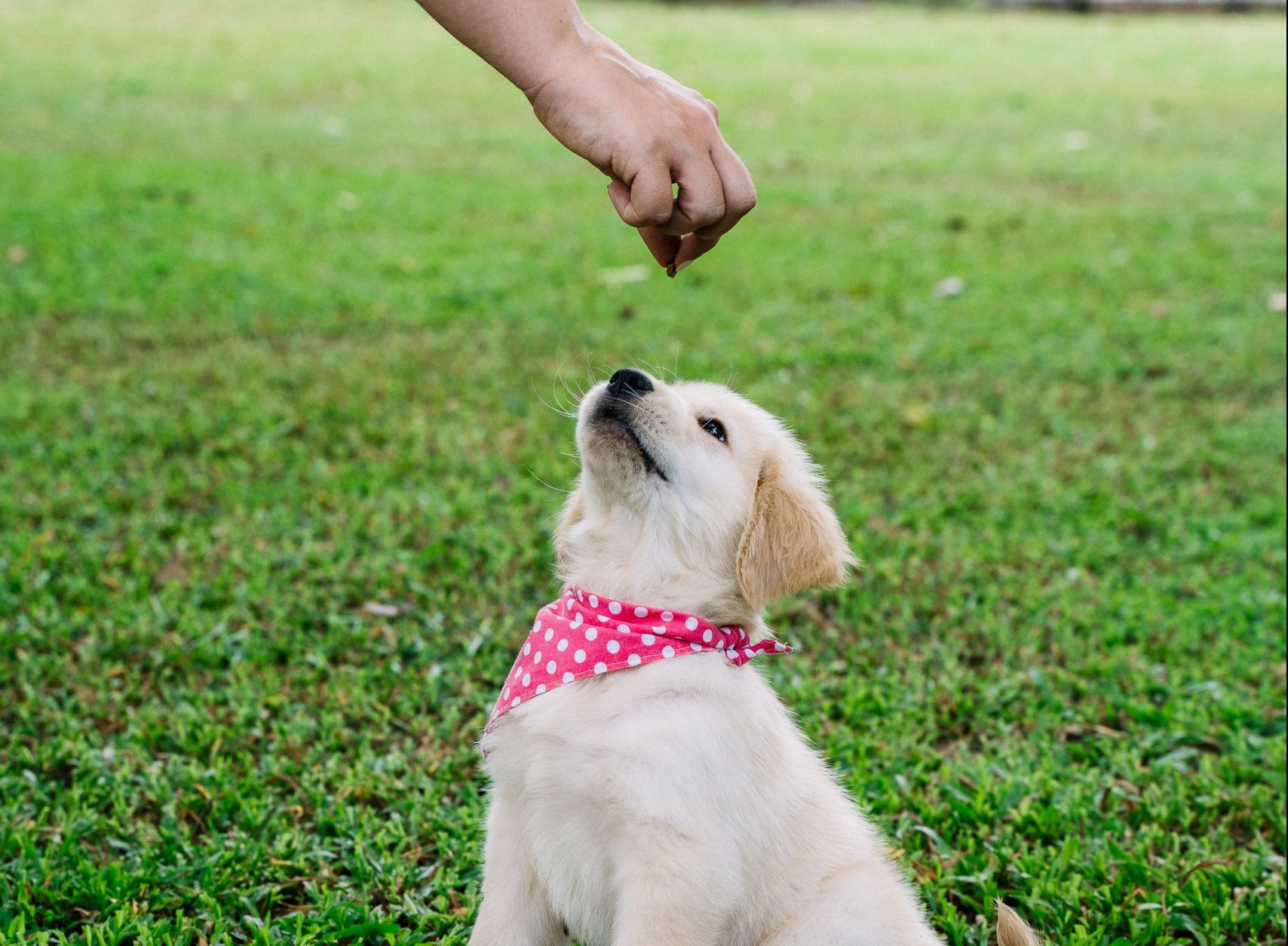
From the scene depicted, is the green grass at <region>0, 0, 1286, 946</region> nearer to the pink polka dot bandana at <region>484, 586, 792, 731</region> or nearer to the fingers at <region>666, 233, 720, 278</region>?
the pink polka dot bandana at <region>484, 586, 792, 731</region>

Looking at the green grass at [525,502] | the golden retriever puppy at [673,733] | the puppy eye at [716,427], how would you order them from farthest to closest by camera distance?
the green grass at [525,502], the puppy eye at [716,427], the golden retriever puppy at [673,733]

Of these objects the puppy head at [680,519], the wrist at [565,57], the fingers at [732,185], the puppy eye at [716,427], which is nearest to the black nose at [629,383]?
the puppy head at [680,519]

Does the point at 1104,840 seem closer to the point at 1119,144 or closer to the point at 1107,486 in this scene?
the point at 1107,486

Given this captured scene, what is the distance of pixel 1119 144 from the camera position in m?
11.5

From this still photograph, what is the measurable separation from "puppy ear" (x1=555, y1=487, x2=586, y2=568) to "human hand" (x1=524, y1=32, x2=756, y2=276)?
843mm

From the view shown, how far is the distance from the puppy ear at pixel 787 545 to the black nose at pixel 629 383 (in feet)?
1.08

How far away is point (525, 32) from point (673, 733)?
1.26 meters

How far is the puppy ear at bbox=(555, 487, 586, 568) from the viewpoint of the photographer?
2.72 meters

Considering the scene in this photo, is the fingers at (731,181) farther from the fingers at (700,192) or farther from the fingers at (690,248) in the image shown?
the fingers at (690,248)

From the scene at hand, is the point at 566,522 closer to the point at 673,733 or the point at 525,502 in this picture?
the point at 673,733

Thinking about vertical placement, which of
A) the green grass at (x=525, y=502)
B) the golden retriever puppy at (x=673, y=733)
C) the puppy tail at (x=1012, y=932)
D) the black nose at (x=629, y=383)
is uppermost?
the black nose at (x=629, y=383)

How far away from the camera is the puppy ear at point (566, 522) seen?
8.94 feet

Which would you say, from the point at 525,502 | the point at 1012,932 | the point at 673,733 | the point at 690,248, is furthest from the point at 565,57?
the point at 525,502

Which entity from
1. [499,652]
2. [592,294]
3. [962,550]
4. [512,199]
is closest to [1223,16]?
[512,199]
